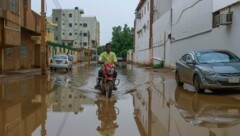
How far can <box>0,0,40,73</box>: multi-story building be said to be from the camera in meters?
23.1

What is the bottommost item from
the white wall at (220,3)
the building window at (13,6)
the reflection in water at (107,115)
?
the reflection in water at (107,115)

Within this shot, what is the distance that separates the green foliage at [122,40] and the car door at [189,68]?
82.5 meters

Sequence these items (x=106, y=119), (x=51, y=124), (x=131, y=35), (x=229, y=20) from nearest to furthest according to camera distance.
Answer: (x=51, y=124), (x=106, y=119), (x=229, y=20), (x=131, y=35)

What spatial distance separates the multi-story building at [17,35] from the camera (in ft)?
75.7

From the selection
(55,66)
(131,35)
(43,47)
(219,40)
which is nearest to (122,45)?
(131,35)

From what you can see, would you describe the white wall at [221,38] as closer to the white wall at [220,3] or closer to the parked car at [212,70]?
the white wall at [220,3]

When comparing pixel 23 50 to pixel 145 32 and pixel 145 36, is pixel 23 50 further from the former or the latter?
pixel 145 32

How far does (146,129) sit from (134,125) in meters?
0.46

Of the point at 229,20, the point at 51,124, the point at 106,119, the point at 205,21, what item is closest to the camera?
the point at 51,124

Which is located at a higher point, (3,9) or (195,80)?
(3,9)

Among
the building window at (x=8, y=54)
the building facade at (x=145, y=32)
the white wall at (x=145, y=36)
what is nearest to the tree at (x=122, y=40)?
the building facade at (x=145, y=32)

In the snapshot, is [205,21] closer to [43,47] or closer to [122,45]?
[43,47]

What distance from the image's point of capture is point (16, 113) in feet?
28.7

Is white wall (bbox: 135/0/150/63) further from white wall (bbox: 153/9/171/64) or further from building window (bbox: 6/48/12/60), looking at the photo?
building window (bbox: 6/48/12/60)
